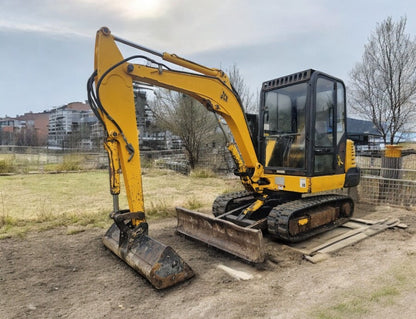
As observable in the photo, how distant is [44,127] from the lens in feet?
283

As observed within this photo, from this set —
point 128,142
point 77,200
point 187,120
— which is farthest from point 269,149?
point 187,120

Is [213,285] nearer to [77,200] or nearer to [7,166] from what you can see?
[77,200]

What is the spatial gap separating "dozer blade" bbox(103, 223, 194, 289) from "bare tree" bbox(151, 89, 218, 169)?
11397 millimetres

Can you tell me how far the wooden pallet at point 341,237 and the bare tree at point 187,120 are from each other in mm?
10060

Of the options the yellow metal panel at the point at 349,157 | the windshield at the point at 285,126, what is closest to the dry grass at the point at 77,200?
the windshield at the point at 285,126

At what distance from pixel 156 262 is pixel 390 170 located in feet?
21.3

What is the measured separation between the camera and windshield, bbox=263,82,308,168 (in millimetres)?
4883

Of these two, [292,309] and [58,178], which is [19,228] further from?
[58,178]

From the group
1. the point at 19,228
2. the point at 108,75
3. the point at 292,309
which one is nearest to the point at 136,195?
the point at 108,75

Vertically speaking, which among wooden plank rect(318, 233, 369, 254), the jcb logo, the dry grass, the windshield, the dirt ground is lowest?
the dirt ground

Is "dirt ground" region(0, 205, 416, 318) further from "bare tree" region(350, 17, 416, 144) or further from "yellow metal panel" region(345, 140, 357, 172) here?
"bare tree" region(350, 17, 416, 144)

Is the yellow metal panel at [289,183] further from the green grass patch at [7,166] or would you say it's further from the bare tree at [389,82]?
the green grass patch at [7,166]

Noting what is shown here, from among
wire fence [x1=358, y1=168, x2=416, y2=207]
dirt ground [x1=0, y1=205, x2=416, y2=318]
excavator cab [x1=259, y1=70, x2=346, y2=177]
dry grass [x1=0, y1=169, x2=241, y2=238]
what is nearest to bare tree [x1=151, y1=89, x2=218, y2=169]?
dry grass [x1=0, y1=169, x2=241, y2=238]

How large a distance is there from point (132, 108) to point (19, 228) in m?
3.65
